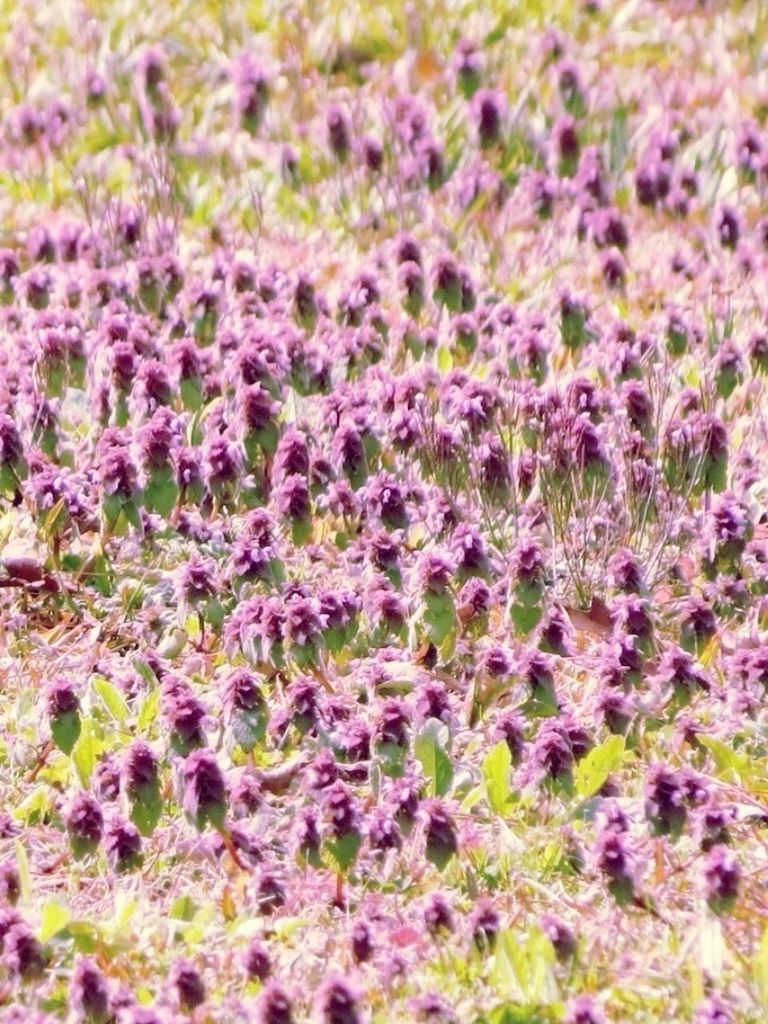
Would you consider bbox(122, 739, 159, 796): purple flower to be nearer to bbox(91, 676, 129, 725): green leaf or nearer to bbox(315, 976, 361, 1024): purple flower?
bbox(91, 676, 129, 725): green leaf

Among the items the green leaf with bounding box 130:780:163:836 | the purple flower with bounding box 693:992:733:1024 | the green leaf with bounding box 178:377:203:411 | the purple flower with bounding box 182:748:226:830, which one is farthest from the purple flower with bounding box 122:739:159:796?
the green leaf with bounding box 178:377:203:411

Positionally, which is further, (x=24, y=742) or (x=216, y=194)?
(x=216, y=194)

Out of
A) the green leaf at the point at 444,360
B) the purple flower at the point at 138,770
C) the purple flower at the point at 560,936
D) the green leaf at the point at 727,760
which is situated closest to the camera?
the purple flower at the point at 560,936

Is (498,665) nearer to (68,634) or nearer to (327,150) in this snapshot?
(68,634)

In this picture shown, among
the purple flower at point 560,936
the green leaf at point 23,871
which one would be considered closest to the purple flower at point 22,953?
the green leaf at point 23,871

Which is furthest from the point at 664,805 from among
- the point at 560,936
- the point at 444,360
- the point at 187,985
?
the point at 444,360

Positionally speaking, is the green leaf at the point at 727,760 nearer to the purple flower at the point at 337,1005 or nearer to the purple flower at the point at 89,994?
the purple flower at the point at 337,1005

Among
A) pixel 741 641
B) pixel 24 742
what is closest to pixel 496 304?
pixel 741 641
